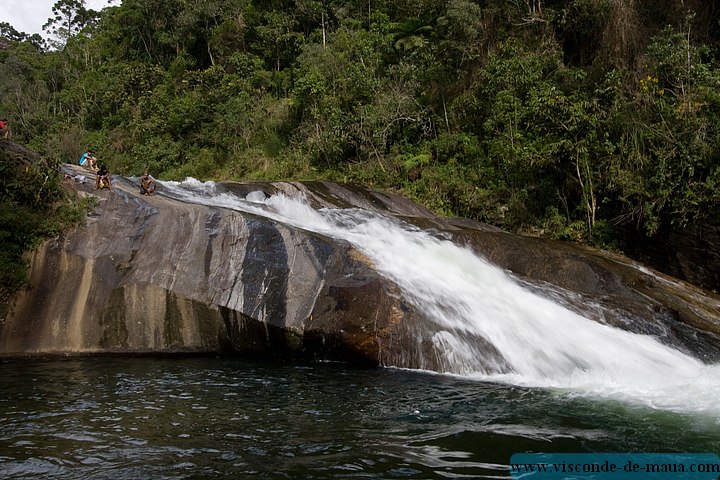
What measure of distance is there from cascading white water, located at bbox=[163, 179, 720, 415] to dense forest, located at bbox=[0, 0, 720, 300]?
5.67 meters

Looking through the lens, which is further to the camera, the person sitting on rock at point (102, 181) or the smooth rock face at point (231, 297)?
the person sitting on rock at point (102, 181)

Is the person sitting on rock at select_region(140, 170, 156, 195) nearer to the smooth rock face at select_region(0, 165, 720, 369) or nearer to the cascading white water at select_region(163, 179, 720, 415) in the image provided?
the smooth rock face at select_region(0, 165, 720, 369)

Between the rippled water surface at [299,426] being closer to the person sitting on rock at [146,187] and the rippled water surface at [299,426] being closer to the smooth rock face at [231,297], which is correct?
the smooth rock face at [231,297]

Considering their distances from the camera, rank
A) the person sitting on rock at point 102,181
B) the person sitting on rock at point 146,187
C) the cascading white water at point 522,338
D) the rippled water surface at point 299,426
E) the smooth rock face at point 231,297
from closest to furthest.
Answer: the rippled water surface at point 299,426, the cascading white water at point 522,338, the smooth rock face at point 231,297, the person sitting on rock at point 102,181, the person sitting on rock at point 146,187

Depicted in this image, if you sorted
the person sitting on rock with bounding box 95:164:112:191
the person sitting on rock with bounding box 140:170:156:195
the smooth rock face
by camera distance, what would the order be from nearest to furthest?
the smooth rock face → the person sitting on rock with bounding box 95:164:112:191 → the person sitting on rock with bounding box 140:170:156:195

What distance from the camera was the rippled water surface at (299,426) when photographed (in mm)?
5160

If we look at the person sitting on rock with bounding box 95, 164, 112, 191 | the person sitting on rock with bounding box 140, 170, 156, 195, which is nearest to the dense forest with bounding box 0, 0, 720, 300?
the person sitting on rock with bounding box 95, 164, 112, 191

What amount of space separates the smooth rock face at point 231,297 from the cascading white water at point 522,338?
530 mm

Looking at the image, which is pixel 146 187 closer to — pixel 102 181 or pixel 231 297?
pixel 102 181

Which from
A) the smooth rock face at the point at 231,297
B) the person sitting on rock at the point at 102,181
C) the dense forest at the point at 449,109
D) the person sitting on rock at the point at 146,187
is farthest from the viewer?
the dense forest at the point at 449,109

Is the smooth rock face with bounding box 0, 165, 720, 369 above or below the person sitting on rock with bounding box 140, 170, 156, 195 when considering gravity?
below

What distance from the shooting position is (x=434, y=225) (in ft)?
47.8

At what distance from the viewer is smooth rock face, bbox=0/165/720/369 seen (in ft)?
32.6

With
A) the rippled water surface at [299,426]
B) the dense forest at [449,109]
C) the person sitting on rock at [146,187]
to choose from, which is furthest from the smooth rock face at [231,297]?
the dense forest at [449,109]
